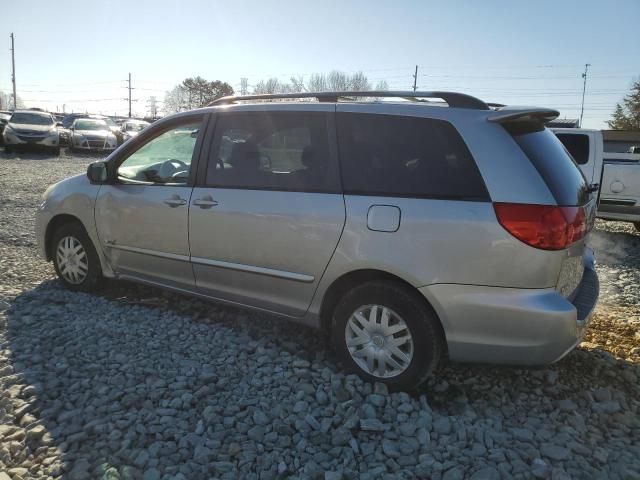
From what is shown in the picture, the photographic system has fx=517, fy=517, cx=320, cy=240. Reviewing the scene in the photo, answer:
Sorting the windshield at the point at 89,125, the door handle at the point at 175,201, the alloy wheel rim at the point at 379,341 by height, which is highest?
the windshield at the point at 89,125

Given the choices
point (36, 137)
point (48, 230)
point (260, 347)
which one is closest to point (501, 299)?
point (260, 347)

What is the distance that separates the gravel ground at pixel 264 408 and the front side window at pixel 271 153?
119 centimetres

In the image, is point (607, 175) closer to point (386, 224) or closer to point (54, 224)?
point (386, 224)

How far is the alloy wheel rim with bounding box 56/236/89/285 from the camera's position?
476 cm

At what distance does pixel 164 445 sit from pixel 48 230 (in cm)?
311

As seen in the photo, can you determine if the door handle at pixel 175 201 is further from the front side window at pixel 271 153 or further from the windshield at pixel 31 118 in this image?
the windshield at pixel 31 118

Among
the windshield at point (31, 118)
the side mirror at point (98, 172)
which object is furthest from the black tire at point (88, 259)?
the windshield at point (31, 118)

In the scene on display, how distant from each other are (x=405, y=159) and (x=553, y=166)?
847 mm

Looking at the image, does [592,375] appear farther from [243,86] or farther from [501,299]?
[243,86]

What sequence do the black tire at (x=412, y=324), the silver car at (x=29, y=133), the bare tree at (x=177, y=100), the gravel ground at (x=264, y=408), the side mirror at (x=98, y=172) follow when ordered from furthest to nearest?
the bare tree at (x=177, y=100) < the silver car at (x=29, y=133) < the side mirror at (x=98, y=172) < the black tire at (x=412, y=324) < the gravel ground at (x=264, y=408)

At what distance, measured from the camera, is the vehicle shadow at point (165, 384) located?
2.63 meters

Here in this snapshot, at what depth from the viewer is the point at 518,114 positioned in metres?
2.91

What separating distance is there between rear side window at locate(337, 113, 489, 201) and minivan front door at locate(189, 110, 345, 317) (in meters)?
0.15

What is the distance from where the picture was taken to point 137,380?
3.25 m
